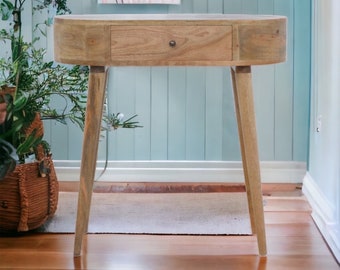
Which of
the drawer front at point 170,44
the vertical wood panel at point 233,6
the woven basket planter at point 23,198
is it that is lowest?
the woven basket planter at point 23,198

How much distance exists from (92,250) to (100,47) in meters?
0.64

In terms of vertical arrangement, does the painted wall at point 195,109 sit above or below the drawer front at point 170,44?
below

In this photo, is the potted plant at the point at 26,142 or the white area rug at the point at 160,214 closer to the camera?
the potted plant at the point at 26,142

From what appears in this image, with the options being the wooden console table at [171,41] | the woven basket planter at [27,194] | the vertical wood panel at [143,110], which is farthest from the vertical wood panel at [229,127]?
the wooden console table at [171,41]

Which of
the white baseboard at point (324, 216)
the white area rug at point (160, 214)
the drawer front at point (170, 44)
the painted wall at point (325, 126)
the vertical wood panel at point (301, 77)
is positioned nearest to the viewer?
the drawer front at point (170, 44)

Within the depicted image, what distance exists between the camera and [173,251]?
A: 2.30 meters

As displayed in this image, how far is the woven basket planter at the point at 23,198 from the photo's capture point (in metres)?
2.43

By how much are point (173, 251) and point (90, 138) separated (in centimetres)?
44

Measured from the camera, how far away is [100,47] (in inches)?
82.7

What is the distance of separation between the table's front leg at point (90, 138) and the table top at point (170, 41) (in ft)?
0.22

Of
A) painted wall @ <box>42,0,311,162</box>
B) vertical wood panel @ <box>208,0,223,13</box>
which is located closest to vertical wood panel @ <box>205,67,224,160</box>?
painted wall @ <box>42,0,311,162</box>

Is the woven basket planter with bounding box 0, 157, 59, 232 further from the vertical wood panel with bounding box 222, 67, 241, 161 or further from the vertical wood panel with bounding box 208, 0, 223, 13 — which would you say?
the vertical wood panel with bounding box 208, 0, 223, 13

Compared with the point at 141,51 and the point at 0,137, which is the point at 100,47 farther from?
the point at 0,137

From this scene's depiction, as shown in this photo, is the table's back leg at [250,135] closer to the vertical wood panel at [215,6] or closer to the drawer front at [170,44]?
the drawer front at [170,44]
